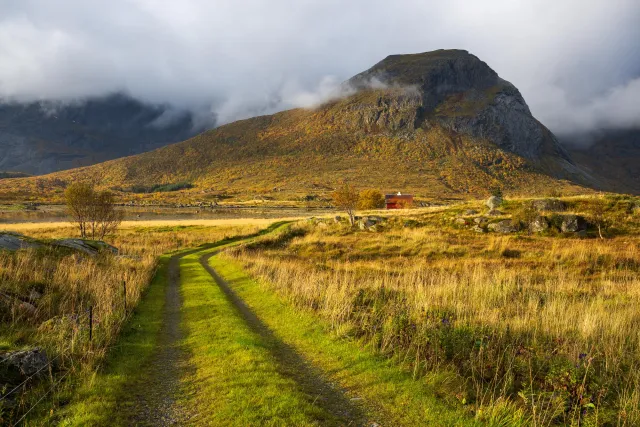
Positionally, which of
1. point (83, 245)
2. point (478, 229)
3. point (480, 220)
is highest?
point (83, 245)

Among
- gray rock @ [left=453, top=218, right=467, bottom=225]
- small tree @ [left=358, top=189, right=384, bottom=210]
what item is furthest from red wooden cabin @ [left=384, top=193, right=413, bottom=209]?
gray rock @ [left=453, top=218, right=467, bottom=225]

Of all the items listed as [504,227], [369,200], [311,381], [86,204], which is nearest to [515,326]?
[311,381]

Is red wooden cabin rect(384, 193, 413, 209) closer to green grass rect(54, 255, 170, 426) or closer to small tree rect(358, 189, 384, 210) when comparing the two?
small tree rect(358, 189, 384, 210)

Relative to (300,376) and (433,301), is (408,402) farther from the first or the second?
(433,301)

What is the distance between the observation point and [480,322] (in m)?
10.0

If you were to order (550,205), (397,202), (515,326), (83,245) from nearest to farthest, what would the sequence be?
(515,326) → (83,245) → (550,205) → (397,202)

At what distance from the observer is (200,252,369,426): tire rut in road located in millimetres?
6230

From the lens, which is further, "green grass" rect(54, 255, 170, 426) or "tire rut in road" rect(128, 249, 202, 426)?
"tire rut in road" rect(128, 249, 202, 426)

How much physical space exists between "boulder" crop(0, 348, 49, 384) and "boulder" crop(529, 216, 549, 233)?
34.9 m

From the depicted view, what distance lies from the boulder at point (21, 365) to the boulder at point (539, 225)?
34858mm

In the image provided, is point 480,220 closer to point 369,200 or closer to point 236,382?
point 236,382

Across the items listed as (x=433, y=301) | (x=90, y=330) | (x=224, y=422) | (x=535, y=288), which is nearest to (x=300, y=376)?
(x=224, y=422)

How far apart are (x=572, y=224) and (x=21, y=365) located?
3636 cm

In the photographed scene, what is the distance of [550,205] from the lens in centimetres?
Result: 3588
